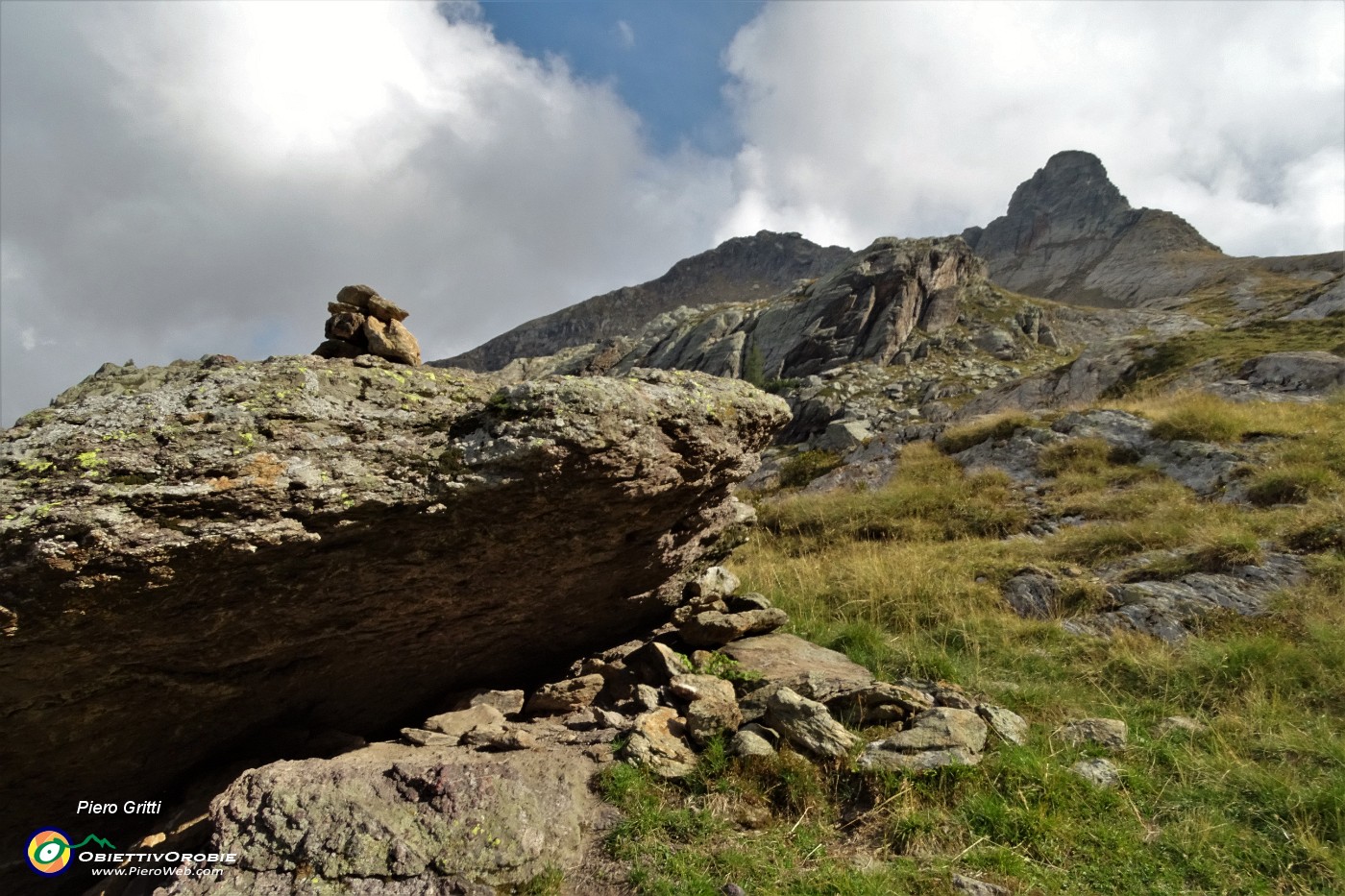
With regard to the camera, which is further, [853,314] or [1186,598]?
[853,314]

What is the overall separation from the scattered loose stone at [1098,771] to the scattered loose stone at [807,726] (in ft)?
5.71

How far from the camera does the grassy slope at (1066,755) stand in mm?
4047

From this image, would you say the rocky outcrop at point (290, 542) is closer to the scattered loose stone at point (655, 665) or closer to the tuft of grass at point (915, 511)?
the scattered loose stone at point (655, 665)

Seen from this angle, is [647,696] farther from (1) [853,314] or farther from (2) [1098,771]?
(1) [853,314]

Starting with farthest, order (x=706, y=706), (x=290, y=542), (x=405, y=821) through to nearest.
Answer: (x=706, y=706)
(x=290, y=542)
(x=405, y=821)

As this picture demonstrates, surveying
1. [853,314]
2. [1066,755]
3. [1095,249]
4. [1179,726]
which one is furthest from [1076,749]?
[1095,249]

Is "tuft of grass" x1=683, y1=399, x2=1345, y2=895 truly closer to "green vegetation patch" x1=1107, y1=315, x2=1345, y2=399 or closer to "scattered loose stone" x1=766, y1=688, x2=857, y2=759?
"scattered loose stone" x1=766, y1=688, x2=857, y2=759

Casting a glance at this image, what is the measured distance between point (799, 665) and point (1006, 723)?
2.13 meters

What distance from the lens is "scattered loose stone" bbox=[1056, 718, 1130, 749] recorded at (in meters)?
5.35

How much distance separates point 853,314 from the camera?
75.6 metres

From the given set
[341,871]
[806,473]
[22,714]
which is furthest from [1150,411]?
[22,714]

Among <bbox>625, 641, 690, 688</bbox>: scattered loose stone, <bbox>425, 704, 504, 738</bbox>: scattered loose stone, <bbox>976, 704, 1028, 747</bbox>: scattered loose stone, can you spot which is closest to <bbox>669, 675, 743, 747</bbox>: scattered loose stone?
<bbox>625, 641, 690, 688</bbox>: scattered loose stone
